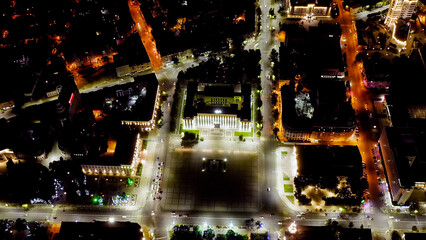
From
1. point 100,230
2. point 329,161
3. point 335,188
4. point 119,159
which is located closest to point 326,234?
point 335,188

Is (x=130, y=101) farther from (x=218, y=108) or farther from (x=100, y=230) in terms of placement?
(x=100, y=230)

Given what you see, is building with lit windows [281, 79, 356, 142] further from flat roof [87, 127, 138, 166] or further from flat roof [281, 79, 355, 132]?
flat roof [87, 127, 138, 166]

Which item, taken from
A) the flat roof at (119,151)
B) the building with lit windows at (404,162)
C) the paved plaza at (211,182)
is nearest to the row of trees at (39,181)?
the flat roof at (119,151)

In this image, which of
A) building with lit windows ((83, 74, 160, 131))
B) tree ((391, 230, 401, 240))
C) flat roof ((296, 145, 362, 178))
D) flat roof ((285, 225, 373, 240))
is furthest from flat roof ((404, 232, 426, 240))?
building with lit windows ((83, 74, 160, 131))

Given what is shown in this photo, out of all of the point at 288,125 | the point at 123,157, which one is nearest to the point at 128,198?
the point at 123,157

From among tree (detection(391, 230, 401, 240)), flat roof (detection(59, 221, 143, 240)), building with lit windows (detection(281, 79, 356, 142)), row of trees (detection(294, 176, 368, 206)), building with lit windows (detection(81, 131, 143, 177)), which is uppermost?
building with lit windows (detection(281, 79, 356, 142))

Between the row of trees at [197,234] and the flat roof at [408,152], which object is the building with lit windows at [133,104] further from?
the flat roof at [408,152]

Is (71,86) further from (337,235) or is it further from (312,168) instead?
(337,235)
